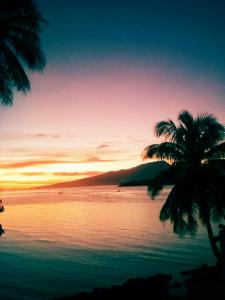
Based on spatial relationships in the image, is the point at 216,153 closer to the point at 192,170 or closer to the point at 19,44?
the point at 192,170

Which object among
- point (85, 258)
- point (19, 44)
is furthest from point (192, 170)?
point (85, 258)

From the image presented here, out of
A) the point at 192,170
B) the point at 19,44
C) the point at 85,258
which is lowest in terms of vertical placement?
the point at 85,258

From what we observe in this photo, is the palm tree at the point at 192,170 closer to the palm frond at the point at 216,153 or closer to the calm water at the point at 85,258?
the palm frond at the point at 216,153

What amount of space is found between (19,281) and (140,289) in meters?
11.4

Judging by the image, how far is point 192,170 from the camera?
15805 millimetres

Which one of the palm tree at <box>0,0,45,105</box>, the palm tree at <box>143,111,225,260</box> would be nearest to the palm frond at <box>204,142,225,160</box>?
the palm tree at <box>143,111,225,260</box>

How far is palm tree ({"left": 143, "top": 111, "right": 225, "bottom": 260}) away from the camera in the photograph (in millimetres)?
15492

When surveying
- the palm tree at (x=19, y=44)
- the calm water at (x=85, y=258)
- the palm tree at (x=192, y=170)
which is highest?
the palm tree at (x=19, y=44)

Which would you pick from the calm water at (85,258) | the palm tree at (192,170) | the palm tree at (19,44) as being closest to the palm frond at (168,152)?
the palm tree at (192,170)

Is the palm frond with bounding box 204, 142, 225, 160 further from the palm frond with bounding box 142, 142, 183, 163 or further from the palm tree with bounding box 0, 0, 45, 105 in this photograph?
the palm tree with bounding box 0, 0, 45, 105

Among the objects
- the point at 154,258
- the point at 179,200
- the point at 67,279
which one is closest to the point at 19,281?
the point at 67,279

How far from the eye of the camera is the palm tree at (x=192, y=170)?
15.5 metres

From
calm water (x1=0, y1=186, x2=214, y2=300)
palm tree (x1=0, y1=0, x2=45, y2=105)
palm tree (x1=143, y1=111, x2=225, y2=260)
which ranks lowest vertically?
calm water (x1=0, y1=186, x2=214, y2=300)

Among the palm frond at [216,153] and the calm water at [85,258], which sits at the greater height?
the palm frond at [216,153]
